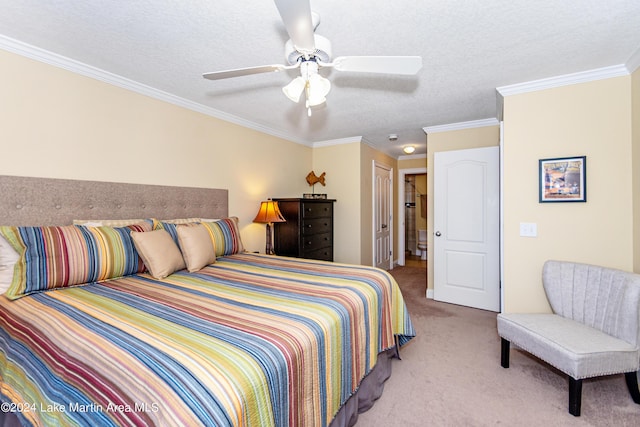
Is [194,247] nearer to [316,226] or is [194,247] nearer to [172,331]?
[172,331]

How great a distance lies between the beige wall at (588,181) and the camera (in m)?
2.30

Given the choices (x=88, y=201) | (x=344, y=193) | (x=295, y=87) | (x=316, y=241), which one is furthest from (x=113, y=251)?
(x=344, y=193)

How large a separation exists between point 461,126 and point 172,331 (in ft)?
13.1

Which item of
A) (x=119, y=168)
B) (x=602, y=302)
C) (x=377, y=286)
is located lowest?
(x=602, y=302)

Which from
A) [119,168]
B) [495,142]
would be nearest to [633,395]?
[495,142]

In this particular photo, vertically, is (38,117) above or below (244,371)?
above

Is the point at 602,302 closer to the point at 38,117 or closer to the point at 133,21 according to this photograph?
the point at 133,21

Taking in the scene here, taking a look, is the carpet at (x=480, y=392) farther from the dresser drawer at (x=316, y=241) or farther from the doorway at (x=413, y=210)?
the doorway at (x=413, y=210)

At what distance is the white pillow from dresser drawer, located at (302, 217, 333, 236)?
263cm

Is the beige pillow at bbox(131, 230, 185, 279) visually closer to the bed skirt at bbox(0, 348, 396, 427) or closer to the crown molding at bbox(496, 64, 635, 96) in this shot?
the bed skirt at bbox(0, 348, 396, 427)

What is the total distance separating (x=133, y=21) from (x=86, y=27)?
345 mm

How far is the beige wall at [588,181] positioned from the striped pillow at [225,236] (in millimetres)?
A: 2666

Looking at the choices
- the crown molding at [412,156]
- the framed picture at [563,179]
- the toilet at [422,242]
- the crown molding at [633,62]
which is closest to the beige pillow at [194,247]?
the framed picture at [563,179]

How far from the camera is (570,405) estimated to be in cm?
171
